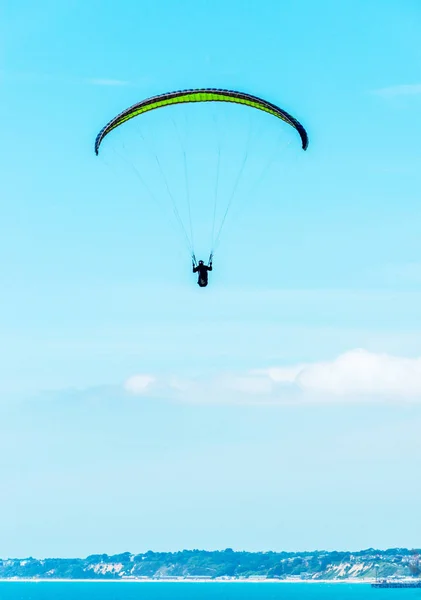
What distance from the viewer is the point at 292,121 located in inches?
2163

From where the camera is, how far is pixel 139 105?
177 feet

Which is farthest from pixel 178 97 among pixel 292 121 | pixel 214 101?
pixel 292 121

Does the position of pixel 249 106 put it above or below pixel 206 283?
above

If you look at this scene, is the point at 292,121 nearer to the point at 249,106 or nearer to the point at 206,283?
the point at 249,106

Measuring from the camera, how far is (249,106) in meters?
56.0

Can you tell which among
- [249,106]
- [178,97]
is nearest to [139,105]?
[178,97]

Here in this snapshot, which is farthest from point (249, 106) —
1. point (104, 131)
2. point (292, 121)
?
point (104, 131)

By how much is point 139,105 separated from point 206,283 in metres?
8.37

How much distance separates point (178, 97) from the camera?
53.5m

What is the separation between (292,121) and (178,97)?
5.33m

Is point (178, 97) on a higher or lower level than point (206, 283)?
higher

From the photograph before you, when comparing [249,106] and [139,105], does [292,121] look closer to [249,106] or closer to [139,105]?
[249,106]

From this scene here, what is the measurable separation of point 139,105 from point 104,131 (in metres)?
2.21

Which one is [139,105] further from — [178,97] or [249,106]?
[249,106]
